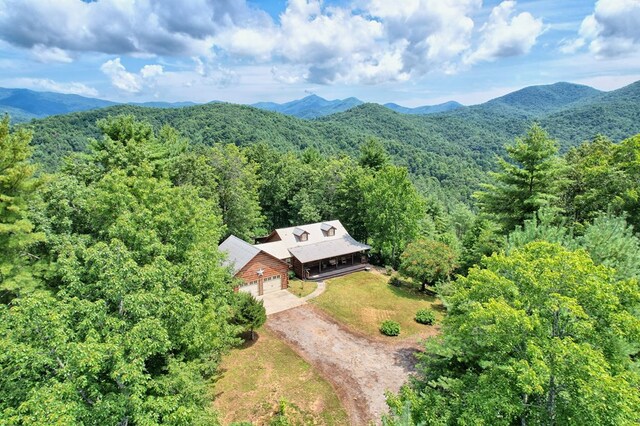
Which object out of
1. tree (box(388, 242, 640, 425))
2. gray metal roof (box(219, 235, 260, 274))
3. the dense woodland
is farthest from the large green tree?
gray metal roof (box(219, 235, 260, 274))

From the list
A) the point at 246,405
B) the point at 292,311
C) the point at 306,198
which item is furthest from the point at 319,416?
the point at 306,198

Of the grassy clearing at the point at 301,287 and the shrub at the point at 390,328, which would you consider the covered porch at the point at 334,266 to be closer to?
the grassy clearing at the point at 301,287

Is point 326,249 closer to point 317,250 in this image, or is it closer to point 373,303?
point 317,250

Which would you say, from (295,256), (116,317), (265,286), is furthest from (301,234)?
(116,317)

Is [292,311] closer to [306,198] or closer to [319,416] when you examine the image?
[319,416]

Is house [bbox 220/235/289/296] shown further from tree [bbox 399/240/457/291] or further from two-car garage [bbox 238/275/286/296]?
tree [bbox 399/240/457/291]
